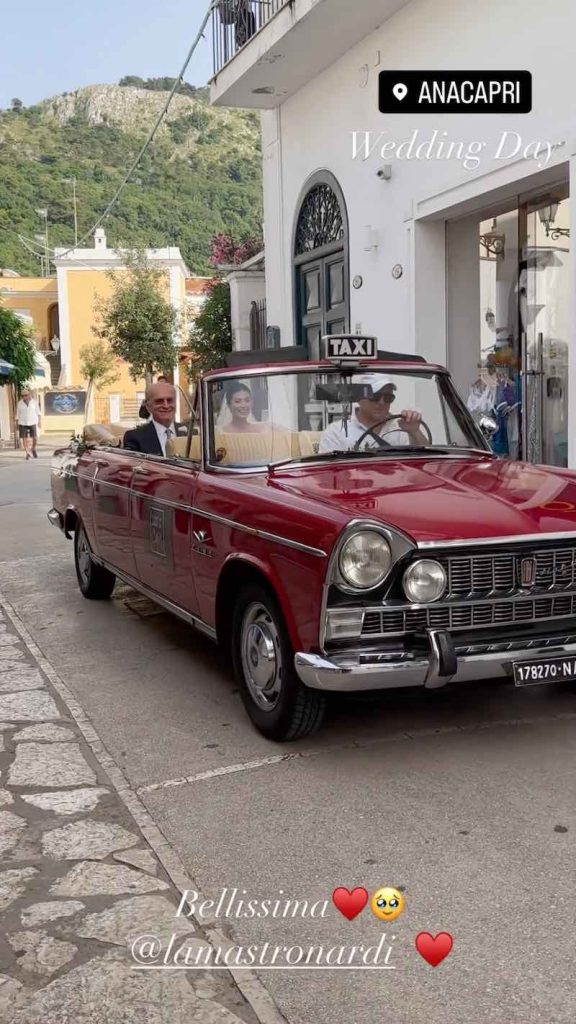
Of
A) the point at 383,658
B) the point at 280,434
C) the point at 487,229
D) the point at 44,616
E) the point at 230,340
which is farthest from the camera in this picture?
the point at 230,340

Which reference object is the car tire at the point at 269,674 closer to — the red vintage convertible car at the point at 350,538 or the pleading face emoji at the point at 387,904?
the red vintage convertible car at the point at 350,538

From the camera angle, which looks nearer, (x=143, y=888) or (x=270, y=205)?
(x=143, y=888)

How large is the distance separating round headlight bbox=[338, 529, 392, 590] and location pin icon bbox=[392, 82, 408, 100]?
8.11m

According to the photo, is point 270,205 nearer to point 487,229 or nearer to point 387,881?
point 487,229

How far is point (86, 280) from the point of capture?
52844mm

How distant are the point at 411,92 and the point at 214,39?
449 centimetres

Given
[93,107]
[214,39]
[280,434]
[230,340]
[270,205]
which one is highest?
[93,107]

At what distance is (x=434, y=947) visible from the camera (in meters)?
2.55

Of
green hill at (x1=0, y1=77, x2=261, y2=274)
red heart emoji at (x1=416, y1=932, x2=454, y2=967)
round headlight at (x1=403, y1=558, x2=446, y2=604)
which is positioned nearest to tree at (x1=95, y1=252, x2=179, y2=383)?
green hill at (x1=0, y1=77, x2=261, y2=274)

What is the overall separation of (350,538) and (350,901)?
1275mm

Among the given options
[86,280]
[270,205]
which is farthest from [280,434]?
[86,280]

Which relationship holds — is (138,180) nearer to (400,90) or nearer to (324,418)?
(400,90)

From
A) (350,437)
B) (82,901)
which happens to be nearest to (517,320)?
(350,437)

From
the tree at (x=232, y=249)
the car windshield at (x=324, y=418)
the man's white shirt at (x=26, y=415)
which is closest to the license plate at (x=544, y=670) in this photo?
the car windshield at (x=324, y=418)
